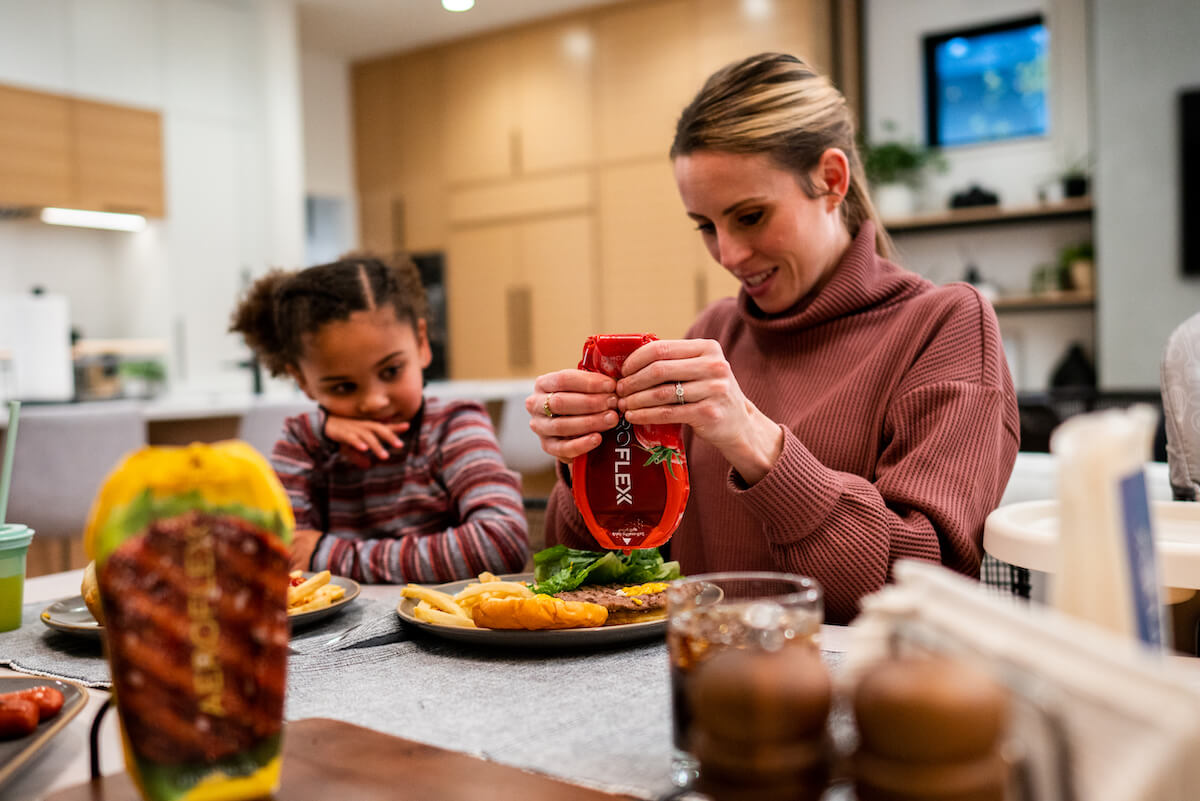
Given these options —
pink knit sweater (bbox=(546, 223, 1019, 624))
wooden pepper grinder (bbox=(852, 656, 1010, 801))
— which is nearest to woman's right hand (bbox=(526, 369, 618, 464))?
pink knit sweater (bbox=(546, 223, 1019, 624))

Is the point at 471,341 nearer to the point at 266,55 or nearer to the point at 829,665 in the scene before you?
the point at 266,55

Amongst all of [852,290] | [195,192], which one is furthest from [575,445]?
[195,192]

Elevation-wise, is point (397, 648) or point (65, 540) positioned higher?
point (397, 648)

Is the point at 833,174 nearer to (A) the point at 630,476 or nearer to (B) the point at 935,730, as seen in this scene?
(A) the point at 630,476

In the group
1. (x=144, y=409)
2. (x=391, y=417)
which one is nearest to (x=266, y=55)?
(x=144, y=409)

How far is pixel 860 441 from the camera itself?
1312 mm

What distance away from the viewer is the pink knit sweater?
42.6 inches

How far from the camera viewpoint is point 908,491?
45.8 inches

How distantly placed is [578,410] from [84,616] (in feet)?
2.01

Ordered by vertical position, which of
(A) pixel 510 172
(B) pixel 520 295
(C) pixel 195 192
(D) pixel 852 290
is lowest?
(D) pixel 852 290

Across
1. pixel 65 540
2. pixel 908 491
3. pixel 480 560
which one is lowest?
pixel 65 540

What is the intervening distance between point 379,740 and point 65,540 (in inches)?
126

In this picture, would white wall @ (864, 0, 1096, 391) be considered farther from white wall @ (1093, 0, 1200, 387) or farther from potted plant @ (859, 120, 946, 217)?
white wall @ (1093, 0, 1200, 387)

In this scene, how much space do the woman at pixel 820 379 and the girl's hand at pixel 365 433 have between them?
274mm
